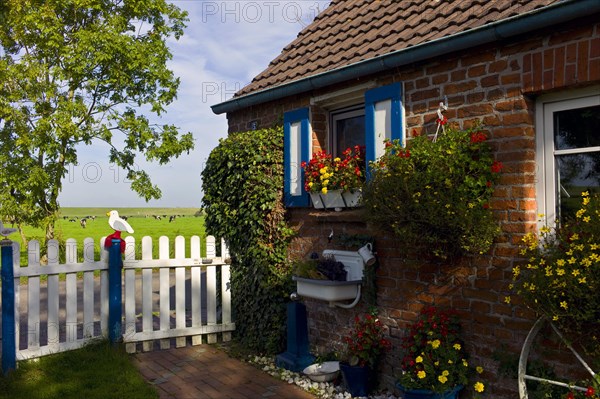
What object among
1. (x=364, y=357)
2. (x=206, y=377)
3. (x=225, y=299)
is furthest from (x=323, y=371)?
(x=225, y=299)

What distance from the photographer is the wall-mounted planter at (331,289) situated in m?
5.01

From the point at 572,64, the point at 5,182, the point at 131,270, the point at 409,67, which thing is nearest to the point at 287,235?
the point at 131,270

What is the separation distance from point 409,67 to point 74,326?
4.50 metres

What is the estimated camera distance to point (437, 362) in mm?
4020

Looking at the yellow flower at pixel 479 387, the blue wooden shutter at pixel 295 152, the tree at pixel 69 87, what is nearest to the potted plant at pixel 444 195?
the yellow flower at pixel 479 387

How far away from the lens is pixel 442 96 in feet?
14.5

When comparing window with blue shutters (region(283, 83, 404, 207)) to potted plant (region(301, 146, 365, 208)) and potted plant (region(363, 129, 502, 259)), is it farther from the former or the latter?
potted plant (region(363, 129, 502, 259))

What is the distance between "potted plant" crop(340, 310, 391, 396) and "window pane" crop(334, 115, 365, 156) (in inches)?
76.6

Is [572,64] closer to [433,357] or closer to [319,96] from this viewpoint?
[433,357]

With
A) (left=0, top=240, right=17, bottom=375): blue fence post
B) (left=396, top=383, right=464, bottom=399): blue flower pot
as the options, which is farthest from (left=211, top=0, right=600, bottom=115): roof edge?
(left=0, top=240, right=17, bottom=375): blue fence post

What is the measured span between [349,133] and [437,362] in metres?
2.77

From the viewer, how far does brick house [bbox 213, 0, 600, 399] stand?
3.63m

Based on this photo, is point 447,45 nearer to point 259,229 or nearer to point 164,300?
point 259,229

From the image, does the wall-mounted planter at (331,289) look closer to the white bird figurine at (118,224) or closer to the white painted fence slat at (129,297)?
the white painted fence slat at (129,297)
